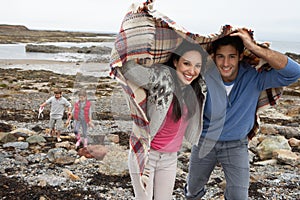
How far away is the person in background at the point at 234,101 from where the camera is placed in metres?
2.93

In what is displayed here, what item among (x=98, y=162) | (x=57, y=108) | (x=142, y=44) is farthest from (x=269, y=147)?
(x=142, y=44)

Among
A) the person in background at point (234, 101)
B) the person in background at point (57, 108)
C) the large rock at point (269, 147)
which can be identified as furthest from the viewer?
the person in background at point (57, 108)

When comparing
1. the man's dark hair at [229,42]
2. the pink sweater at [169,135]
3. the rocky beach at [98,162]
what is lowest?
the rocky beach at [98,162]

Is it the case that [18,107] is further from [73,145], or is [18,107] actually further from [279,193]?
[279,193]

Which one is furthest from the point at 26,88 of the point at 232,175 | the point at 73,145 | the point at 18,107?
the point at 232,175

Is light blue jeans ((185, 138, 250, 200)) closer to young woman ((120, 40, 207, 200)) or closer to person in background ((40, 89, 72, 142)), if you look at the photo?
young woman ((120, 40, 207, 200))

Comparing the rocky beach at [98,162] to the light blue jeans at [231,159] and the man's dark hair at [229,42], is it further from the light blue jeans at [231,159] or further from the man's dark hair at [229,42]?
the man's dark hair at [229,42]

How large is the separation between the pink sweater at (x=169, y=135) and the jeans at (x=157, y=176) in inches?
2.5

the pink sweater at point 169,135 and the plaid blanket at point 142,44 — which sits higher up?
the plaid blanket at point 142,44

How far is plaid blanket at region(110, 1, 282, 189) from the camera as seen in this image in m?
2.37

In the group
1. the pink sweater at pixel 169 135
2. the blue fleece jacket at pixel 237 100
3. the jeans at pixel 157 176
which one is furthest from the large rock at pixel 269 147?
the pink sweater at pixel 169 135

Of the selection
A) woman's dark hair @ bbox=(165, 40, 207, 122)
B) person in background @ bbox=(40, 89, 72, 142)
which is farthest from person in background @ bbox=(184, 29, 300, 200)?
person in background @ bbox=(40, 89, 72, 142)

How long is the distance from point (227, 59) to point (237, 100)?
0.41 meters

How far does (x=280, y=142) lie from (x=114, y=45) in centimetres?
676
